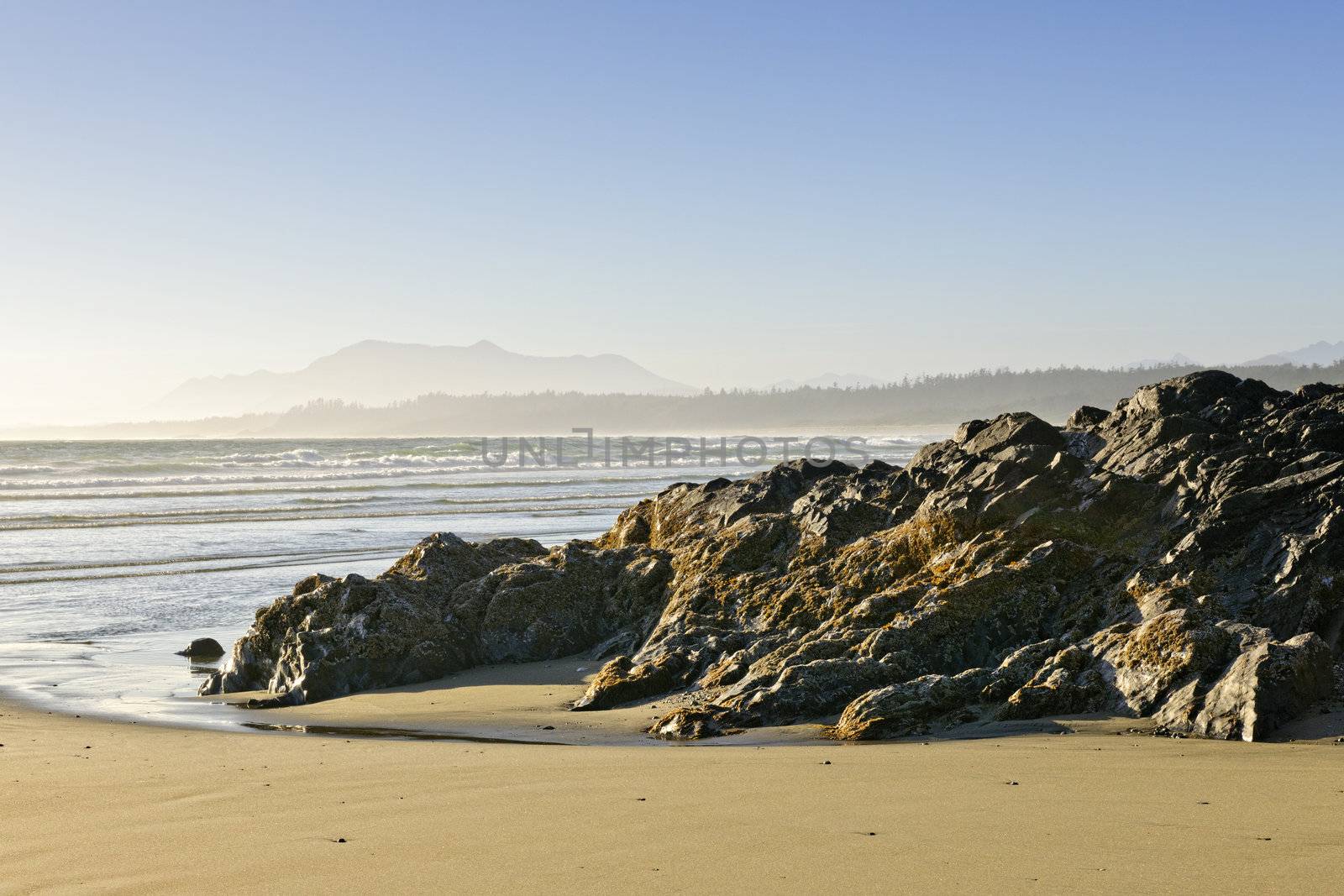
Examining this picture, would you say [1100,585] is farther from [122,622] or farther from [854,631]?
→ [122,622]

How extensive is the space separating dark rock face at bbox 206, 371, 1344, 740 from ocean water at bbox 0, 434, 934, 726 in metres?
1.83

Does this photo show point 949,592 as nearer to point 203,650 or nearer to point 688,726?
point 688,726

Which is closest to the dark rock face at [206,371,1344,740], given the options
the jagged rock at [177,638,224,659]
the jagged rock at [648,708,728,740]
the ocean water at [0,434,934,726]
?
the jagged rock at [648,708,728,740]

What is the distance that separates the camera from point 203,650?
37.0 feet

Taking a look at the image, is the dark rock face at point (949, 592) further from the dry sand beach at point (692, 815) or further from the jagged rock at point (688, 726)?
the dry sand beach at point (692, 815)

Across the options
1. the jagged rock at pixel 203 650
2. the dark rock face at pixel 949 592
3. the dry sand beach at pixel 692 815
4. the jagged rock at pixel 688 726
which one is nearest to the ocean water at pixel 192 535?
the jagged rock at pixel 203 650

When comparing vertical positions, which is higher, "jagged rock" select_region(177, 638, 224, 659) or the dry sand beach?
the dry sand beach

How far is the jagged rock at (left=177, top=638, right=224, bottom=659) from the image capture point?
11266mm

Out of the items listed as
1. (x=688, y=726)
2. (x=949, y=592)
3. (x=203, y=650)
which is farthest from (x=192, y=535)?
(x=949, y=592)

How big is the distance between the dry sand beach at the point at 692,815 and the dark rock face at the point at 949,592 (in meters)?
0.51

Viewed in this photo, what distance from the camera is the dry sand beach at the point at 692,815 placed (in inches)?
155

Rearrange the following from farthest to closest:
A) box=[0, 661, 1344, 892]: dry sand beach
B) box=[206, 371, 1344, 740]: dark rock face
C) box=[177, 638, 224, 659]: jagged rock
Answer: box=[177, 638, 224, 659]: jagged rock < box=[206, 371, 1344, 740]: dark rock face < box=[0, 661, 1344, 892]: dry sand beach

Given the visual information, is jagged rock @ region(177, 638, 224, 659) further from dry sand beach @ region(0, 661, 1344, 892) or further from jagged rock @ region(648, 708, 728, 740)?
jagged rock @ region(648, 708, 728, 740)

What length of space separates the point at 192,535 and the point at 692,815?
75.8 ft
